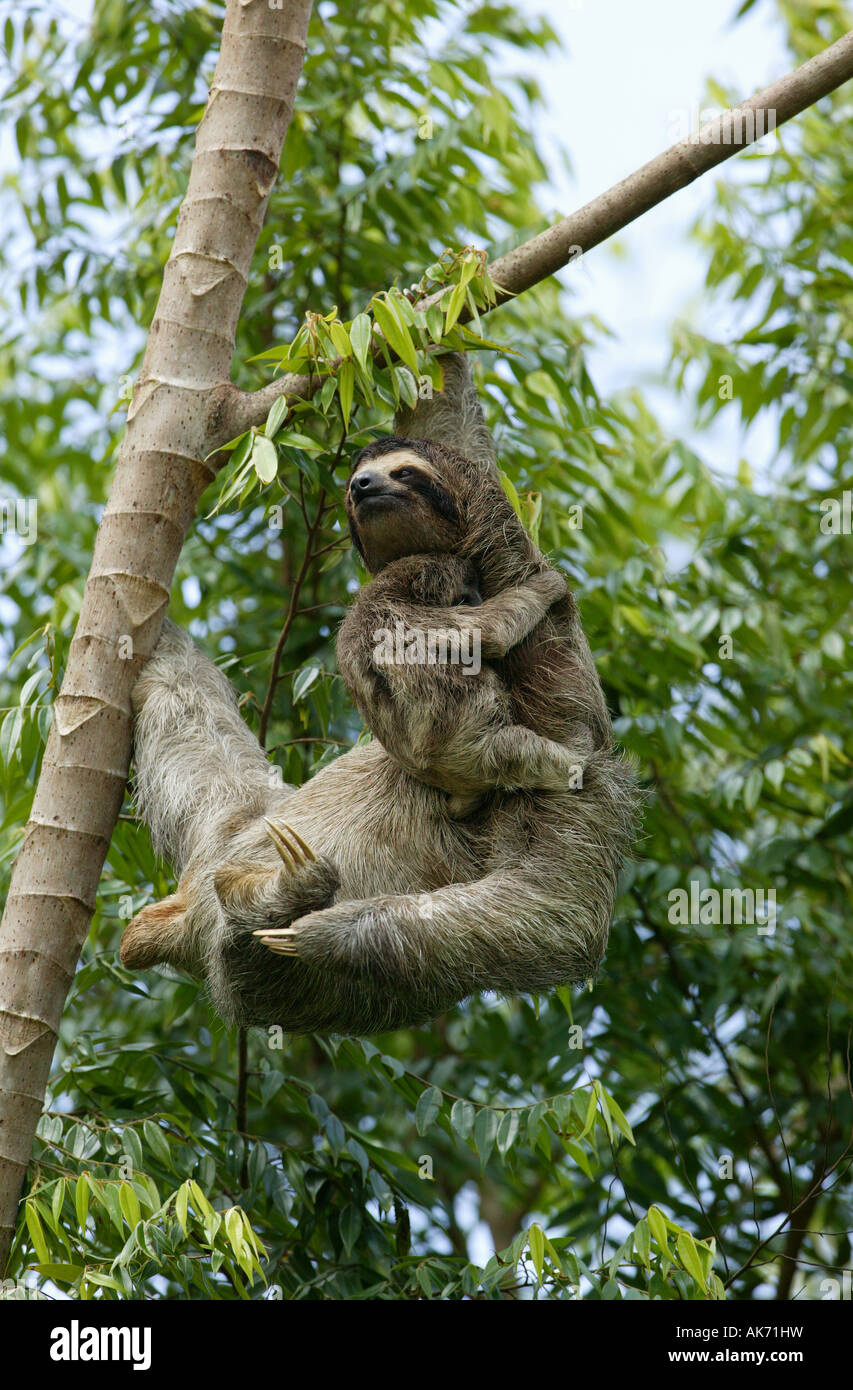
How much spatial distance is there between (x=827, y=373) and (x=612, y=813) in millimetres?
4520

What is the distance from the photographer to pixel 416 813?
205 inches

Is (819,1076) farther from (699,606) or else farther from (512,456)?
(512,456)

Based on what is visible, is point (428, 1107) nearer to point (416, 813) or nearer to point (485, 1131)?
point (485, 1131)

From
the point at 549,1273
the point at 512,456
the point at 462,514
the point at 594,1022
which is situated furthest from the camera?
the point at 594,1022

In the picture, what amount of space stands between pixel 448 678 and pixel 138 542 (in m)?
1.48

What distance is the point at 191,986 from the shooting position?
6.15 m

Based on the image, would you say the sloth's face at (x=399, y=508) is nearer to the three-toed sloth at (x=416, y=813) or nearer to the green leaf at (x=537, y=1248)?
the three-toed sloth at (x=416, y=813)

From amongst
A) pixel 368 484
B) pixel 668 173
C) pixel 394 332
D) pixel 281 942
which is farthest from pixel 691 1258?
pixel 668 173

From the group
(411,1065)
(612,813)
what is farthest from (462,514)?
(411,1065)

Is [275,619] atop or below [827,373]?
below

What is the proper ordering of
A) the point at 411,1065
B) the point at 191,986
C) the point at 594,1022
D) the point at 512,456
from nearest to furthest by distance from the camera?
1. the point at 191,986
2. the point at 512,456
3. the point at 594,1022
4. the point at 411,1065

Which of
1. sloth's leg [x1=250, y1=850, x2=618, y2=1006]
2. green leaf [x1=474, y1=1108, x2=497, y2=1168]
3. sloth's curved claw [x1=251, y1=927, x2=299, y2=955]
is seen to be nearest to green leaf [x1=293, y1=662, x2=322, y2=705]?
sloth's leg [x1=250, y1=850, x2=618, y2=1006]

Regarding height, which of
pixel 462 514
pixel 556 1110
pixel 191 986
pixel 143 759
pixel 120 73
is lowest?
pixel 556 1110

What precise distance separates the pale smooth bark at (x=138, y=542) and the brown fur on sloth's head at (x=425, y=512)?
2.67 feet
